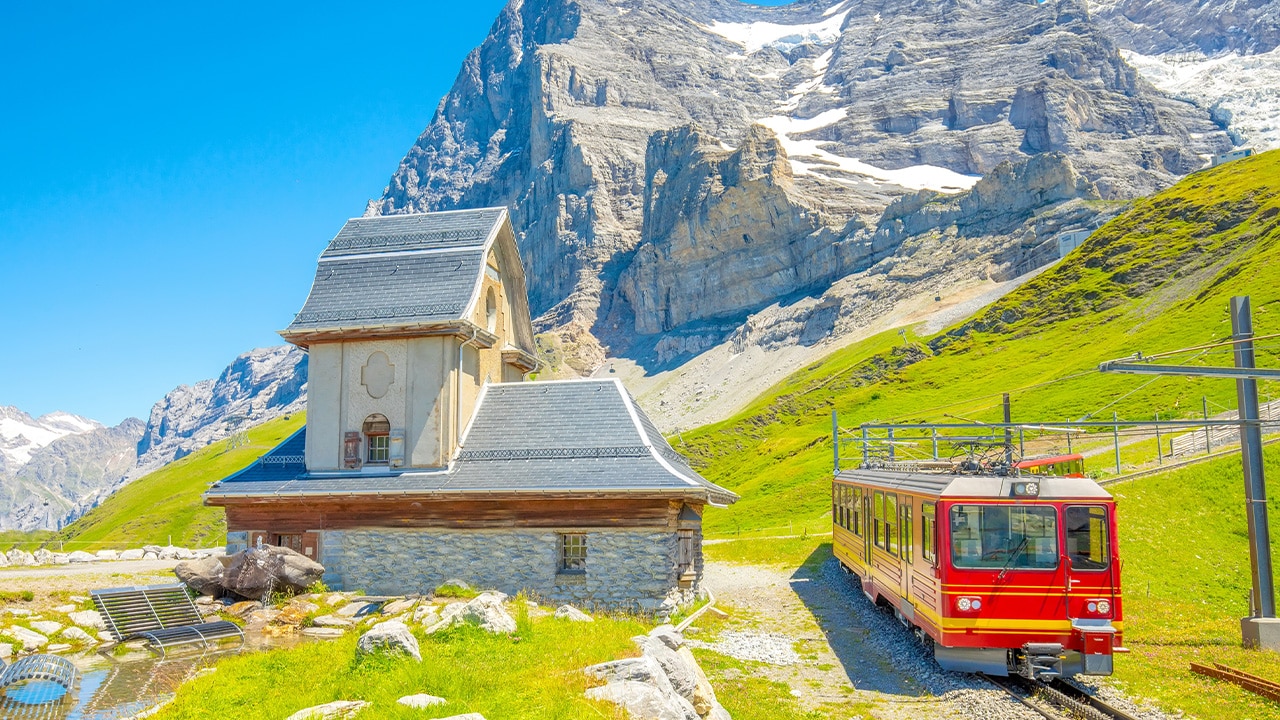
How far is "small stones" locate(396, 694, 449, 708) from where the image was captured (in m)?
9.92

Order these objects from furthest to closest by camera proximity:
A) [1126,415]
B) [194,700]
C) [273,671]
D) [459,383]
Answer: [1126,415] → [459,383] → [273,671] → [194,700]

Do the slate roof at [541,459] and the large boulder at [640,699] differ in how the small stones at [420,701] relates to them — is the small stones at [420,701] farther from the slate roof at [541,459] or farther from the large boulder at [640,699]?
the slate roof at [541,459]

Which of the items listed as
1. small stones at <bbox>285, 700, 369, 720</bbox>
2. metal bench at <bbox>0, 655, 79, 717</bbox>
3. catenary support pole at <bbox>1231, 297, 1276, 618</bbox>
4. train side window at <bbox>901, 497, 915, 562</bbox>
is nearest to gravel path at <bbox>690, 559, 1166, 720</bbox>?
train side window at <bbox>901, 497, 915, 562</bbox>

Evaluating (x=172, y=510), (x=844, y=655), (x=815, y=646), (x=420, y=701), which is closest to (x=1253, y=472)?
(x=844, y=655)

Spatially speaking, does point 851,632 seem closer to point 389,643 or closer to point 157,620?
point 389,643

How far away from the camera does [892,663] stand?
1700cm

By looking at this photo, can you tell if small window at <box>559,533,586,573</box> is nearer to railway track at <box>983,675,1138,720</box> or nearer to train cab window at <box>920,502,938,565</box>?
train cab window at <box>920,502,938,565</box>

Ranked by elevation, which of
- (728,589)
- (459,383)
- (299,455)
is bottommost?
(728,589)

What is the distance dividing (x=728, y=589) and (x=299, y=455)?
13930 mm

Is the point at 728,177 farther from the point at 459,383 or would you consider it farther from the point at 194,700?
the point at 194,700

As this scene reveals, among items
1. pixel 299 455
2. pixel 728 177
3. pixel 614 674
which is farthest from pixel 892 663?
pixel 728 177

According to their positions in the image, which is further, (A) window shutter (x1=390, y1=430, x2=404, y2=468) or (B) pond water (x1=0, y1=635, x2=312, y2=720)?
(A) window shutter (x1=390, y1=430, x2=404, y2=468)

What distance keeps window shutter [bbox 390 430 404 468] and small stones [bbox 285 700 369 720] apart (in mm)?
14686

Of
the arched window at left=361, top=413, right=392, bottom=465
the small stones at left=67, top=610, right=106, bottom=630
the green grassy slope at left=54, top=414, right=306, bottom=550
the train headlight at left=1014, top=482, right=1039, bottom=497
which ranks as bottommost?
the green grassy slope at left=54, top=414, right=306, bottom=550
